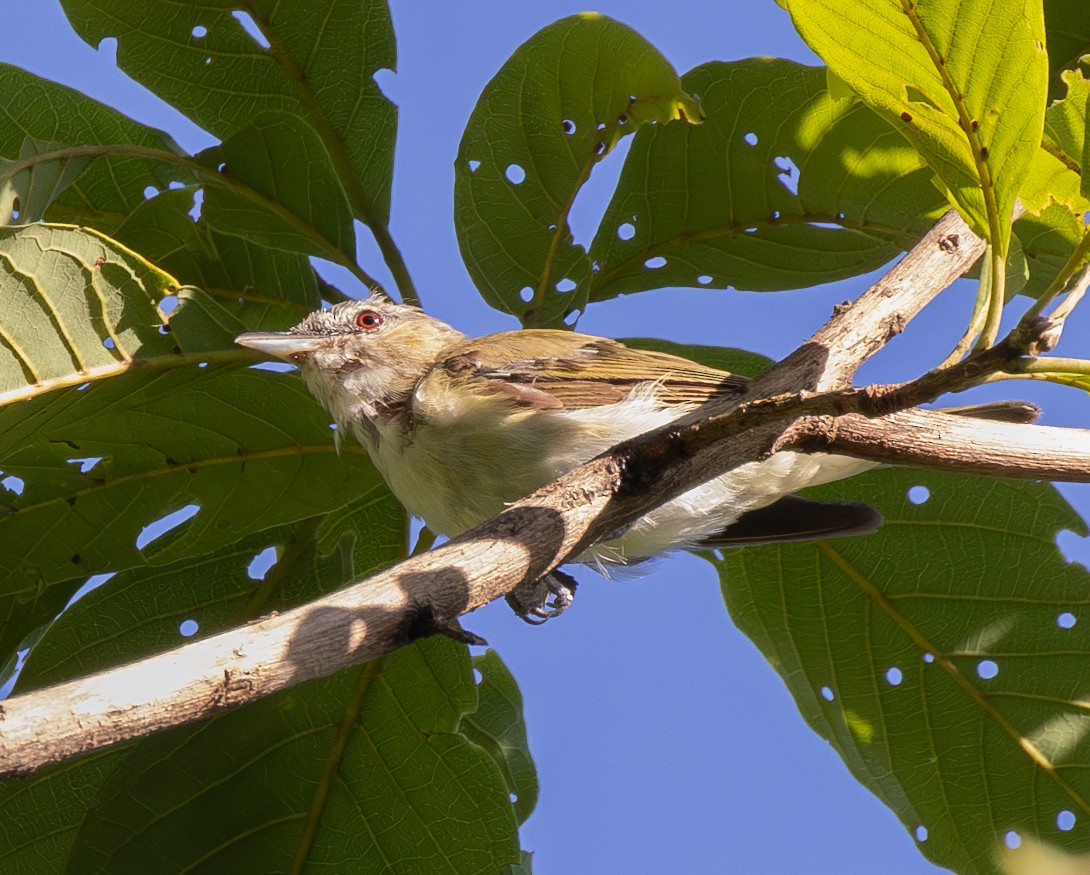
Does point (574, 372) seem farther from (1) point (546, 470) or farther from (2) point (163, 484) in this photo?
(2) point (163, 484)

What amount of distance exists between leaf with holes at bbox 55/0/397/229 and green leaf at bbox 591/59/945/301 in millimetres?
652

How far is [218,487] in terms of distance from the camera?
9.75ft

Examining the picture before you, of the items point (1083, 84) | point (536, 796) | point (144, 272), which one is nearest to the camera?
point (1083, 84)

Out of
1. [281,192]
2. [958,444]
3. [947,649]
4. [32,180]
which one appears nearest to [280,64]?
[281,192]

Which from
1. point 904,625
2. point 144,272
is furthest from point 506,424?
point 904,625

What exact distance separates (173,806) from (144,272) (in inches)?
51.7

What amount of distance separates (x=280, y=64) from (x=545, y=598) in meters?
1.54

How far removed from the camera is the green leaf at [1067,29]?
296 centimetres

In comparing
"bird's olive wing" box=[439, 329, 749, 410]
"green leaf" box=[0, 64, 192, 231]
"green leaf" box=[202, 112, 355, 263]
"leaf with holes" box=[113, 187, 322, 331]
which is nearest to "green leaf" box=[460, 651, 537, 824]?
"bird's olive wing" box=[439, 329, 749, 410]

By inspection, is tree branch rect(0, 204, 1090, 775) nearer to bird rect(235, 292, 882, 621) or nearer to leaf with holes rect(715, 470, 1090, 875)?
bird rect(235, 292, 882, 621)

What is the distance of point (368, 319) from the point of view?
3.65 metres

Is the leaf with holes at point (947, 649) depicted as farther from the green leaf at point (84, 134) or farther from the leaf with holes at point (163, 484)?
the green leaf at point (84, 134)

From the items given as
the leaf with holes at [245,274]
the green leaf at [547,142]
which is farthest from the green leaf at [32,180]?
the green leaf at [547,142]

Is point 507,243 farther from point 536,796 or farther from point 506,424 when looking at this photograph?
point 536,796
